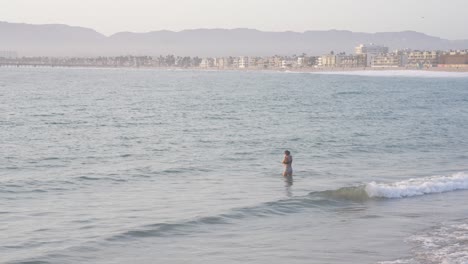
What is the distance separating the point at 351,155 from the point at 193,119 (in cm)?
2117

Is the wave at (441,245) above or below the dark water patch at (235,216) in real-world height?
above

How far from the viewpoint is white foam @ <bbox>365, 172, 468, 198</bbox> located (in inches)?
828

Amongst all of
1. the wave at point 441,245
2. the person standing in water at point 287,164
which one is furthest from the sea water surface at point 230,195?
the person standing in water at point 287,164

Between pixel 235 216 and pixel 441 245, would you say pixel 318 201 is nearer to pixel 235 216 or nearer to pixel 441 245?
pixel 235 216

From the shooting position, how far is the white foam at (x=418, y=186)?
21031mm

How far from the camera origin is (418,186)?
21812 mm

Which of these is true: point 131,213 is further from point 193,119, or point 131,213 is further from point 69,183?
point 193,119

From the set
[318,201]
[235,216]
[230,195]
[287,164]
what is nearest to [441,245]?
[235,216]

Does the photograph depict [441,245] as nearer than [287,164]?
Yes

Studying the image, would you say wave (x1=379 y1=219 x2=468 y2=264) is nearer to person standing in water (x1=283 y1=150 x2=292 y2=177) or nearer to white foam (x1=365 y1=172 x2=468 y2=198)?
white foam (x1=365 y1=172 x2=468 y2=198)

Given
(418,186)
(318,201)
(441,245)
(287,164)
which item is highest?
(287,164)

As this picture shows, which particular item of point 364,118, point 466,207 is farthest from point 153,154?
point 364,118

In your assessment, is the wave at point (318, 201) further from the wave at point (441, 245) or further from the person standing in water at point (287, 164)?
the wave at point (441, 245)

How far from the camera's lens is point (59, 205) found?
19172mm
